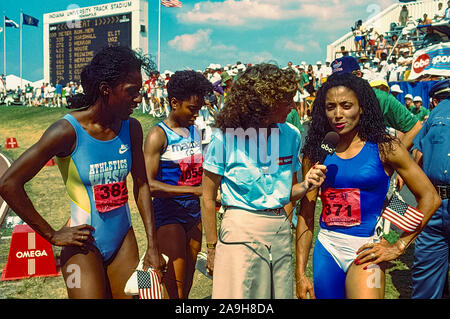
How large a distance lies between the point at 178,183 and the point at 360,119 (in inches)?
60.7

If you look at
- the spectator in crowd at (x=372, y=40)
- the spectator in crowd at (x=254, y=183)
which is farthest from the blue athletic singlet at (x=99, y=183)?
the spectator in crowd at (x=372, y=40)

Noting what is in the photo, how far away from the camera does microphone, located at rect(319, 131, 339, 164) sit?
A: 2608 millimetres

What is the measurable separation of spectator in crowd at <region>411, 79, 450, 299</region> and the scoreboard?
2811 cm

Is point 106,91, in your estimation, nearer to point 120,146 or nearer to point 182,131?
point 120,146

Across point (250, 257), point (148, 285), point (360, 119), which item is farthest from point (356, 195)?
point (148, 285)

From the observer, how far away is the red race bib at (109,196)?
8.80 ft

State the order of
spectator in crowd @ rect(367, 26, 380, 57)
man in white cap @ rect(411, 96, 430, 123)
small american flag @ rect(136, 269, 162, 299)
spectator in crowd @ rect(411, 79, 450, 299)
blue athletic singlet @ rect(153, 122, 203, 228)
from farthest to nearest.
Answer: spectator in crowd @ rect(367, 26, 380, 57) < man in white cap @ rect(411, 96, 430, 123) < spectator in crowd @ rect(411, 79, 450, 299) < blue athletic singlet @ rect(153, 122, 203, 228) < small american flag @ rect(136, 269, 162, 299)

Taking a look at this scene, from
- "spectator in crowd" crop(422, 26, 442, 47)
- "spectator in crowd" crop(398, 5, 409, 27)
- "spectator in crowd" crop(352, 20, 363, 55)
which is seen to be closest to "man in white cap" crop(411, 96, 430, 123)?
"spectator in crowd" crop(422, 26, 442, 47)

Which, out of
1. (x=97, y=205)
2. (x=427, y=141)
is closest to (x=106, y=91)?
(x=97, y=205)

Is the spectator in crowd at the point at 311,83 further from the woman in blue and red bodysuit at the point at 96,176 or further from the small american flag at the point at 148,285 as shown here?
the small american flag at the point at 148,285

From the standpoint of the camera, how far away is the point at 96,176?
8.66ft

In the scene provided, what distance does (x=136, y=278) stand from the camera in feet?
8.59

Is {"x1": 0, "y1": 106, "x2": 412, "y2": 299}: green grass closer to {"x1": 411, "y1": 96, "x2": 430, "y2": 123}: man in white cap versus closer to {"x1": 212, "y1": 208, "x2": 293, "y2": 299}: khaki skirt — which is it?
{"x1": 212, "y1": 208, "x2": 293, "y2": 299}: khaki skirt

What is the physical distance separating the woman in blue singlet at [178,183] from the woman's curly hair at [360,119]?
3.41 feet
